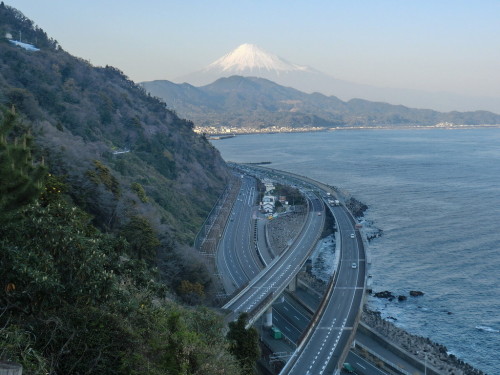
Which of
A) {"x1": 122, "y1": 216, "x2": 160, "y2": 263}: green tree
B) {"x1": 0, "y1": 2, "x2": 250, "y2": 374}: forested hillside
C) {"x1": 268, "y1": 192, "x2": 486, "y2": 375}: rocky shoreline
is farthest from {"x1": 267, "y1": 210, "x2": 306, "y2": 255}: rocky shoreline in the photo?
{"x1": 122, "y1": 216, "x2": 160, "y2": 263}: green tree

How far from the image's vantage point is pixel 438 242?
70.9 feet

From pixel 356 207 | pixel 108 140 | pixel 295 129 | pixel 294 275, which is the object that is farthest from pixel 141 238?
pixel 295 129

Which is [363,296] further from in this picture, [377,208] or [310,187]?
[310,187]

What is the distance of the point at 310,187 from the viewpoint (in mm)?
36031

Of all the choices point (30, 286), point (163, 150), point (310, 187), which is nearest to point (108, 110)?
point (163, 150)

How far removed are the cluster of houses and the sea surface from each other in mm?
5208

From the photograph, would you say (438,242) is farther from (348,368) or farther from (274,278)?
(348,368)

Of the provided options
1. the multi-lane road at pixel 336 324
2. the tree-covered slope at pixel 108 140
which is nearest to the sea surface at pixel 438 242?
the multi-lane road at pixel 336 324

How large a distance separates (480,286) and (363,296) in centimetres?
463

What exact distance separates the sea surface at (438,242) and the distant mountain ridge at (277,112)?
73.5 m

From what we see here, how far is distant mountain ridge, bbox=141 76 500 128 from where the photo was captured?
123188 millimetres

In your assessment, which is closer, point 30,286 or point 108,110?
point 30,286

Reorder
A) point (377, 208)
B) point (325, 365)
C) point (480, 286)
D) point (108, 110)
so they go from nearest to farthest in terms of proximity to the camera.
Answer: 1. point (325, 365)
2. point (480, 286)
3. point (108, 110)
4. point (377, 208)

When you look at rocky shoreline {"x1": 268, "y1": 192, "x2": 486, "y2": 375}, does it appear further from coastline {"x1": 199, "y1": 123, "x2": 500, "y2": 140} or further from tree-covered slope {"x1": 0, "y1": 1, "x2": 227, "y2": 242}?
coastline {"x1": 199, "y1": 123, "x2": 500, "y2": 140}
